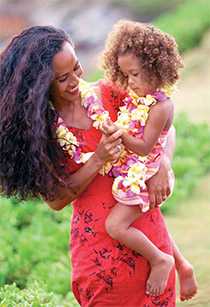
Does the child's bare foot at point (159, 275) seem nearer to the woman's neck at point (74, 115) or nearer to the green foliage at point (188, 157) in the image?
the woman's neck at point (74, 115)

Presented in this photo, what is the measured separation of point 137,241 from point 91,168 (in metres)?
0.29

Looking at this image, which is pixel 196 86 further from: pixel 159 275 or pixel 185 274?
pixel 159 275

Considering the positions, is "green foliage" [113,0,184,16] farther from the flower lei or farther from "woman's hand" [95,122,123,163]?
"woman's hand" [95,122,123,163]

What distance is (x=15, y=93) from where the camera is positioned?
307cm

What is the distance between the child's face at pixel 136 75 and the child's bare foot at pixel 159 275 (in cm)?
56

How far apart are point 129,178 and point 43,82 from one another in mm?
427

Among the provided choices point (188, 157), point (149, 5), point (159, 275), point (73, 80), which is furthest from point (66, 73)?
point (149, 5)

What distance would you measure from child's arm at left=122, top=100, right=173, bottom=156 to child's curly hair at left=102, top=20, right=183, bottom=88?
0.09 meters

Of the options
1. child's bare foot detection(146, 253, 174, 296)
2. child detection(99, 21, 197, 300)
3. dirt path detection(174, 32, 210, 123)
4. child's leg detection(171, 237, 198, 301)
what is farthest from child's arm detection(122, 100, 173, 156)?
dirt path detection(174, 32, 210, 123)

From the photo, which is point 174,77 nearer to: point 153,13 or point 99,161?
point 99,161

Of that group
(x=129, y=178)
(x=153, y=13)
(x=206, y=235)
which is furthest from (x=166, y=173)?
(x=153, y=13)

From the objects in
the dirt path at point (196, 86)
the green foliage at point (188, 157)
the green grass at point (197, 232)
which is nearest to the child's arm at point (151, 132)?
the green grass at point (197, 232)

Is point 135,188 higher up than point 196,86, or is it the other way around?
point 135,188

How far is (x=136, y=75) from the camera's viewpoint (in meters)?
3.16
